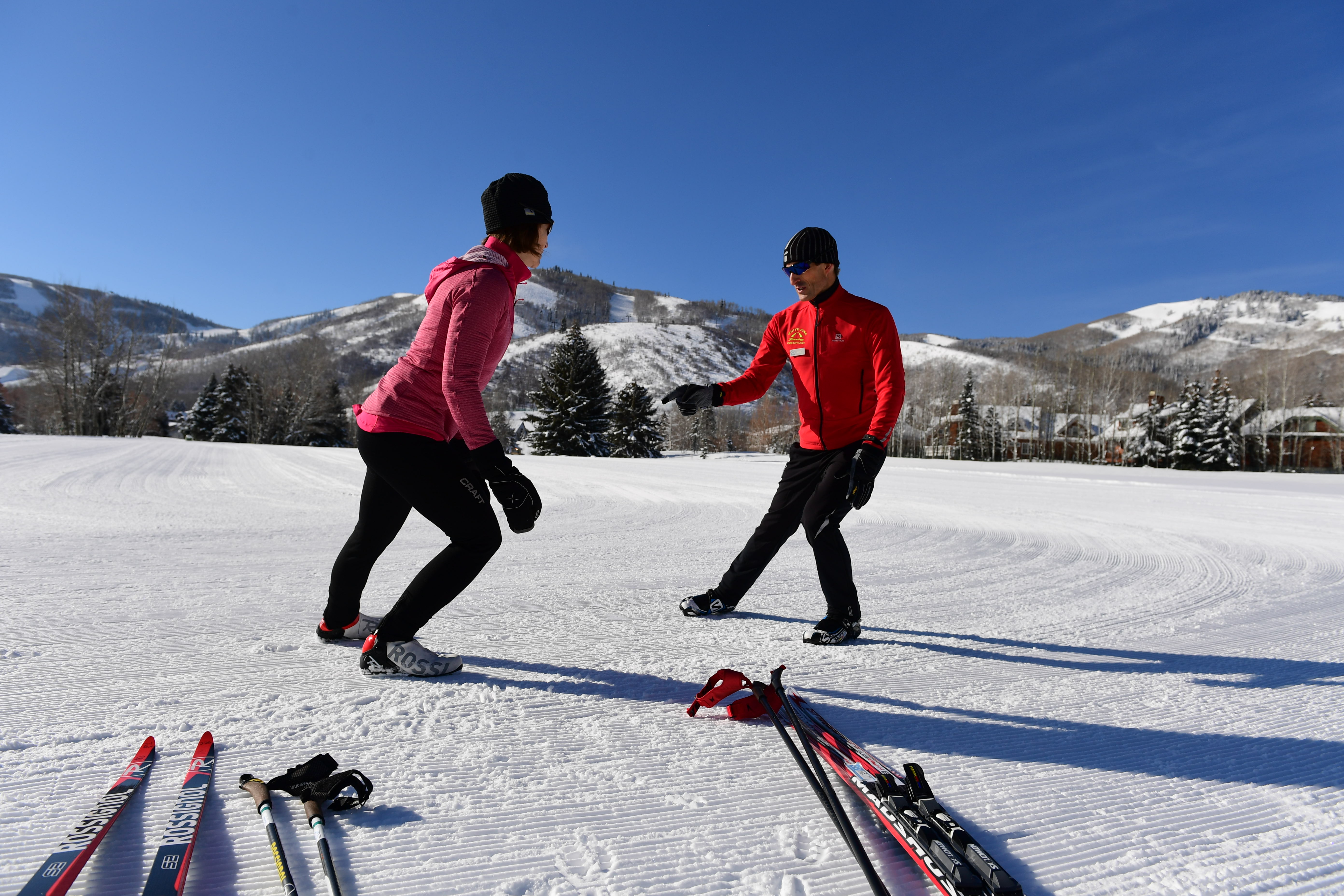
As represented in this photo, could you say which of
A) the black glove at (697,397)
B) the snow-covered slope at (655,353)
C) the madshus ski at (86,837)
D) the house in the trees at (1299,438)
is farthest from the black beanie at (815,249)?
the snow-covered slope at (655,353)

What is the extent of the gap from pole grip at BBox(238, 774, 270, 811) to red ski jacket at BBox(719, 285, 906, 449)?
8.21 feet

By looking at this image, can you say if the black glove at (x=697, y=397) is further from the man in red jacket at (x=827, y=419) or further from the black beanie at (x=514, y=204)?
the black beanie at (x=514, y=204)

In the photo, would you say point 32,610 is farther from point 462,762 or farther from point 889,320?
point 889,320

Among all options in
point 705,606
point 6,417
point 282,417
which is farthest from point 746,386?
point 6,417

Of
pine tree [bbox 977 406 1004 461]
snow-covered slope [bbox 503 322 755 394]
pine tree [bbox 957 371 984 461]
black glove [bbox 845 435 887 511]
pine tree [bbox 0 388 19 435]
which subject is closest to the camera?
black glove [bbox 845 435 887 511]

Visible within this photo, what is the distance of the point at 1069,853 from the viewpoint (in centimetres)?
142

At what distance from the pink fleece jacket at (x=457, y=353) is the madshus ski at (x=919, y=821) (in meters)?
1.47

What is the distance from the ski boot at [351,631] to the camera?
2.74 metres

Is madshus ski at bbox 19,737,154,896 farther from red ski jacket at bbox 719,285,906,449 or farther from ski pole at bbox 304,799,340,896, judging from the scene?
red ski jacket at bbox 719,285,906,449

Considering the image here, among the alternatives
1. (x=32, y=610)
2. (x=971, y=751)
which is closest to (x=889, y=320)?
(x=971, y=751)

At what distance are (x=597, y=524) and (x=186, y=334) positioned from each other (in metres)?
60.5

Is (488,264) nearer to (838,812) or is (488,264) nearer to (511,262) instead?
(511,262)

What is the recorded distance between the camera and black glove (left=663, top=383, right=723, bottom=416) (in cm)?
344

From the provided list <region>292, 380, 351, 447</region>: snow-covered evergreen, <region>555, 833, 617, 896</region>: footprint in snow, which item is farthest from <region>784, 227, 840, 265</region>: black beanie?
<region>292, 380, 351, 447</region>: snow-covered evergreen
